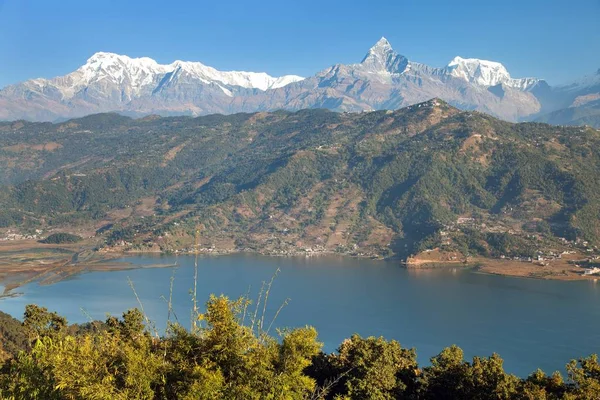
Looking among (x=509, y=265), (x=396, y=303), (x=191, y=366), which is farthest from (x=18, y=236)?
(x=191, y=366)

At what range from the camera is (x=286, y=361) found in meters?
10.4

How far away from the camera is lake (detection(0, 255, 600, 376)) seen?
5644 centimetres

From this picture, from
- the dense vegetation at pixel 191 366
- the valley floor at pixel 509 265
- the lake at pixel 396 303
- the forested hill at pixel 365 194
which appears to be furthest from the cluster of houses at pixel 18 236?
the dense vegetation at pixel 191 366

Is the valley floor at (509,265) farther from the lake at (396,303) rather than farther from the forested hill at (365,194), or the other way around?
the forested hill at (365,194)

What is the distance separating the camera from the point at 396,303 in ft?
234

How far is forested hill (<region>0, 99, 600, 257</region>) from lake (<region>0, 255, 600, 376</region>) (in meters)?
18.7

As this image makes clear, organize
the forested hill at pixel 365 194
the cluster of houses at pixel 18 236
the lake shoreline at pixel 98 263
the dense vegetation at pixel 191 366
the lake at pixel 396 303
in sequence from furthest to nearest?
the cluster of houses at pixel 18 236 < the forested hill at pixel 365 194 < the lake shoreline at pixel 98 263 < the lake at pixel 396 303 < the dense vegetation at pixel 191 366

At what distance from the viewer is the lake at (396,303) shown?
56.4 m

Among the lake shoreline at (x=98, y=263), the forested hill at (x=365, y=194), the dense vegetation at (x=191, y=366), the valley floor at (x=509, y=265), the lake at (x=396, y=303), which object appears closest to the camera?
the dense vegetation at (x=191, y=366)

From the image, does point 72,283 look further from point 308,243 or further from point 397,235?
point 397,235

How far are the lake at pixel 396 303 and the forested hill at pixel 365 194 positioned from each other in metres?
18.7

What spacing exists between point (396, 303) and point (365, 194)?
66.7 m

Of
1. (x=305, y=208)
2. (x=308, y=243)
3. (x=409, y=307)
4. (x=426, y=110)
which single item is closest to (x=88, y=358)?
(x=409, y=307)

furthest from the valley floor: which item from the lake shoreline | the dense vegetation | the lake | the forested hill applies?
the dense vegetation
